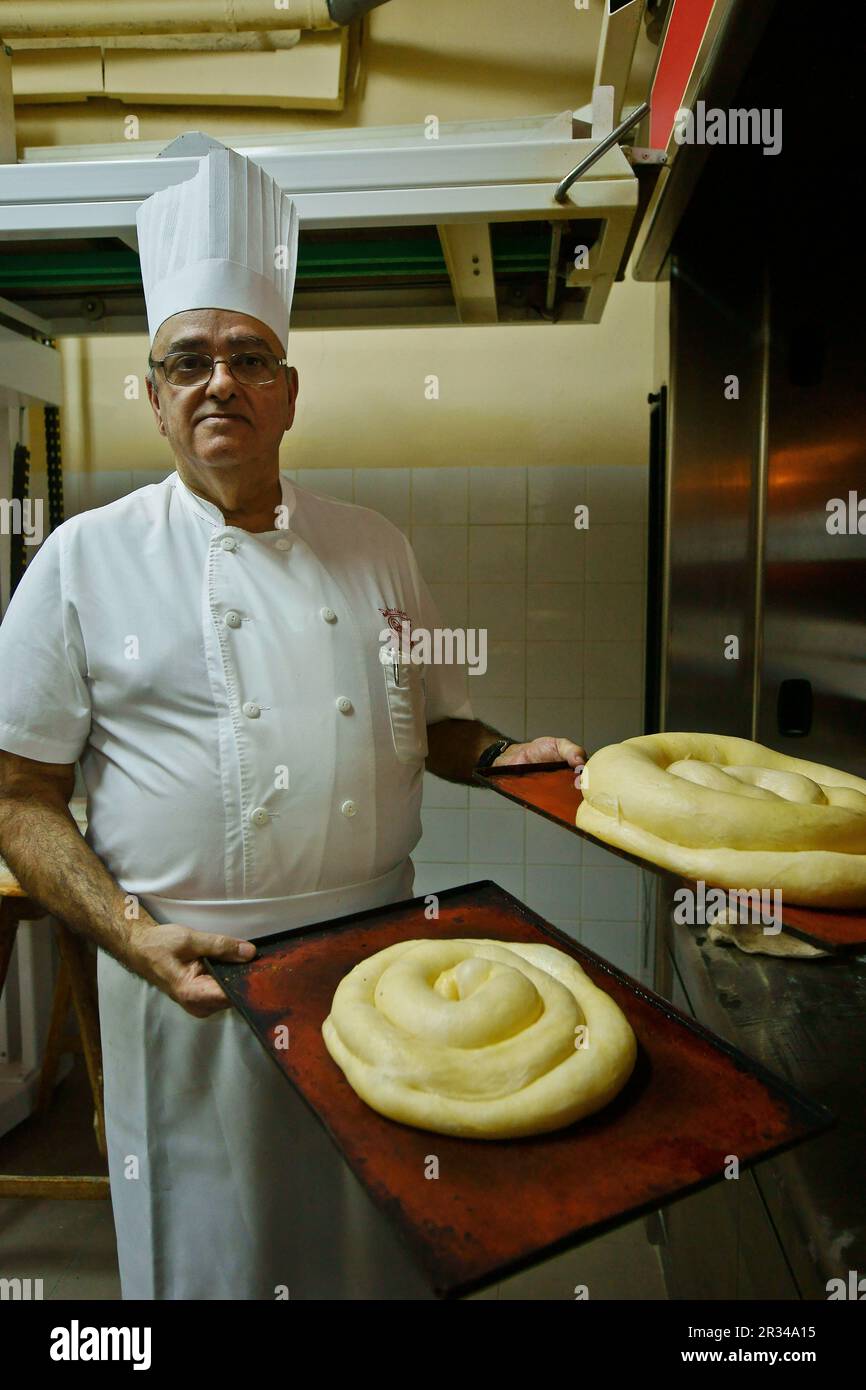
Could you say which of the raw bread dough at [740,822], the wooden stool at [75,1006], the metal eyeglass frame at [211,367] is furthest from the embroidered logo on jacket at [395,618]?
the wooden stool at [75,1006]

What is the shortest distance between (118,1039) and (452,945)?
0.78 metres

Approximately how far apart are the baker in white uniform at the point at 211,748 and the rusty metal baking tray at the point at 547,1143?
40 centimetres

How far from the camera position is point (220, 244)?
1.40 meters

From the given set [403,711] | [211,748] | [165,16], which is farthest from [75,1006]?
[165,16]

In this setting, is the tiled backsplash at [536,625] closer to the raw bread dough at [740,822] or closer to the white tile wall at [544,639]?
the white tile wall at [544,639]

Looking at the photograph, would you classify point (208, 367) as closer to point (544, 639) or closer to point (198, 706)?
point (198, 706)

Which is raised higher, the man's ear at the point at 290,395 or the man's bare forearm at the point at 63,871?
the man's ear at the point at 290,395

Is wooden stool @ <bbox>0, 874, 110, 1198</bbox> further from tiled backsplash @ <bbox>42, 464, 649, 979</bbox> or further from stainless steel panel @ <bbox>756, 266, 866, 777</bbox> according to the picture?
stainless steel panel @ <bbox>756, 266, 866, 777</bbox>

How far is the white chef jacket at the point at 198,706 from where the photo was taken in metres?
1.36

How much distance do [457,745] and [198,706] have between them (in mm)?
538

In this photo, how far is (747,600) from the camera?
2029mm

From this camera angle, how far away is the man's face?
1.34 meters

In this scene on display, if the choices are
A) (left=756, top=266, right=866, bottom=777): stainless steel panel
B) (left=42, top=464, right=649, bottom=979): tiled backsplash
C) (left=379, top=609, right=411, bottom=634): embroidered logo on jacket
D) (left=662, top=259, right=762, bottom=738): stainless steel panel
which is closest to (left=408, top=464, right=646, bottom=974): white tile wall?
(left=42, top=464, right=649, bottom=979): tiled backsplash
